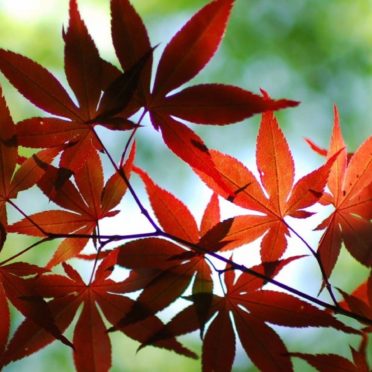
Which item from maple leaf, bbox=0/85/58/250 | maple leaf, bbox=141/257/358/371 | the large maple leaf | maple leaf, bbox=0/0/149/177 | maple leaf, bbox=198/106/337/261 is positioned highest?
maple leaf, bbox=0/0/149/177

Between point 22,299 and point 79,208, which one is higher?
point 79,208

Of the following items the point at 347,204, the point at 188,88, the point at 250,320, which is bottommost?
the point at 250,320

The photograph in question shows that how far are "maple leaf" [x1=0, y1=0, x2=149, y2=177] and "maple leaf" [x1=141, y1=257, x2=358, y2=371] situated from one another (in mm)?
233

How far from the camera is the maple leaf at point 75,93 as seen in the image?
65cm

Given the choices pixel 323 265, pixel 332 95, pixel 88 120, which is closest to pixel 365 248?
pixel 323 265

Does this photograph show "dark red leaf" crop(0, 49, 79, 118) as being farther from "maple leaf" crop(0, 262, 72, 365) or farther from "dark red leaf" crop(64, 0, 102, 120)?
"maple leaf" crop(0, 262, 72, 365)

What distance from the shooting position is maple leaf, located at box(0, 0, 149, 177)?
654mm

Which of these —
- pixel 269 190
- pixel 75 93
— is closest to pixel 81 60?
pixel 75 93

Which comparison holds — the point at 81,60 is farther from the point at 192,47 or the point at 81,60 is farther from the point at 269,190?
the point at 269,190

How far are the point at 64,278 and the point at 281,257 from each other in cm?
28

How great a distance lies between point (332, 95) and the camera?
477 centimetres

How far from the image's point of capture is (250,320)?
2.37 ft

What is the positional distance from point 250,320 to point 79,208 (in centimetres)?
27

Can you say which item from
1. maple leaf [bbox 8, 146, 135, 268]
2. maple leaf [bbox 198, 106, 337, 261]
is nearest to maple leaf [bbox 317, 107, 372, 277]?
maple leaf [bbox 198, 106, 337, 261]
